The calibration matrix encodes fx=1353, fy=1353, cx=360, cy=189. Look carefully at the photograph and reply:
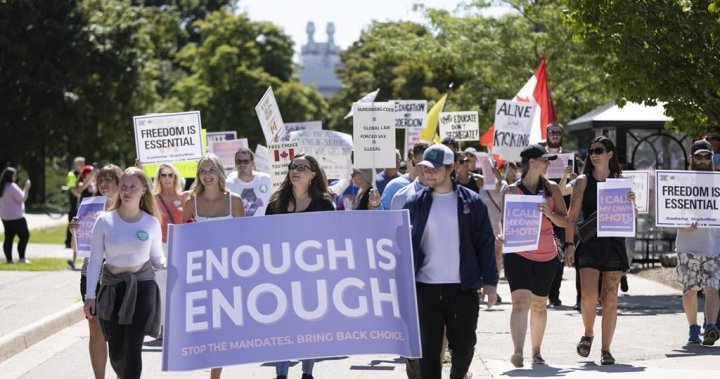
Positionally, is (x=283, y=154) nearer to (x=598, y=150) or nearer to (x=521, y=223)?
(x=598, y=150)

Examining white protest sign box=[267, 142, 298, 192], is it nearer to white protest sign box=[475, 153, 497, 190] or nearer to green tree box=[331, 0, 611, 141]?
white protest sign box=[475, 153, 497, 190]

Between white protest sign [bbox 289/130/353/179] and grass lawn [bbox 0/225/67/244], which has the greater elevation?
white protest sign [bbox 289/130/353/179]

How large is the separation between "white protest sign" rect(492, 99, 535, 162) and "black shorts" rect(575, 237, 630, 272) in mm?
5682

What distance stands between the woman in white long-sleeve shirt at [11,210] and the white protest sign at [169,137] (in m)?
8.56

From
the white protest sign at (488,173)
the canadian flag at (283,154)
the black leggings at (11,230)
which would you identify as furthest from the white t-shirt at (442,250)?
the black leggings at (11,230)

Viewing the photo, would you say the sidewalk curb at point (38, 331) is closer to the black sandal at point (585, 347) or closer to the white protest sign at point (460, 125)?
the black sandal at point (585, 347)

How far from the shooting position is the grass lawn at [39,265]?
21.8 m

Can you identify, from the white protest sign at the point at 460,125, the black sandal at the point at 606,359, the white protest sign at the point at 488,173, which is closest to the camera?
the black sandal at the point at 606,359

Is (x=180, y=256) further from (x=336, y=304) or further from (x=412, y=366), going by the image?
(x=412, y=366)

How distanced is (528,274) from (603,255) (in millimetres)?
810

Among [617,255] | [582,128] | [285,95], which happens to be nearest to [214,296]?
[617,255]

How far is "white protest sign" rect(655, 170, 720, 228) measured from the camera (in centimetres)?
1208

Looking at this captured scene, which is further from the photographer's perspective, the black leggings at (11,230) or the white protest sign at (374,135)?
the black leggings at (11,230)

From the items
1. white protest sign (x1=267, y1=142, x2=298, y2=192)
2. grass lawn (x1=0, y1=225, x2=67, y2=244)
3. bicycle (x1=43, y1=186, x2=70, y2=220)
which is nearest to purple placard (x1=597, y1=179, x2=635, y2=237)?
white protest sign (x1=267, y1=142, x2=298, y2=192)
